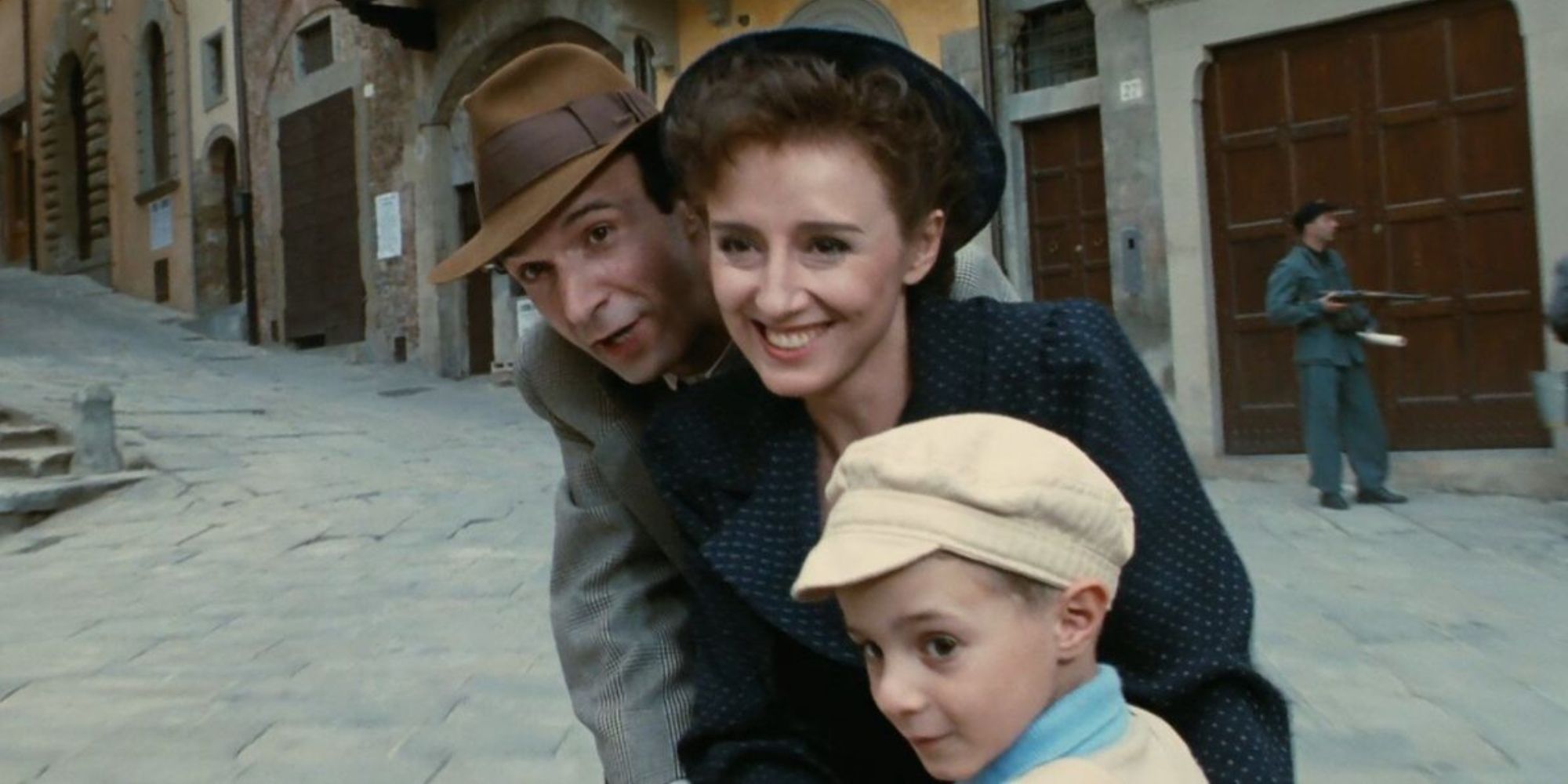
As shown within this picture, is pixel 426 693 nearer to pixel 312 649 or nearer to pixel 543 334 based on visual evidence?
pixel 312 649

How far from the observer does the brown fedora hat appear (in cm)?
192

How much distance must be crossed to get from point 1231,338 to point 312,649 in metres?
6.44

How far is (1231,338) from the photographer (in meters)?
9.88

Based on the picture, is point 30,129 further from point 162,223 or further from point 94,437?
point 94,437

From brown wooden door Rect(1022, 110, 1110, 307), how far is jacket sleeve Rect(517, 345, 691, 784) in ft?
29.1

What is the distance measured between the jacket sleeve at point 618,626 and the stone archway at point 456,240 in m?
14.3

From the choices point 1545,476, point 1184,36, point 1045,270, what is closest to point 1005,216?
point 1045,270

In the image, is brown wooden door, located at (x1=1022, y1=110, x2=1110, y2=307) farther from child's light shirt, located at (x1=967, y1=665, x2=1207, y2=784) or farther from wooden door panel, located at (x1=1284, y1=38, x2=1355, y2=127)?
child's light shirt, located at (x1=967, y1=665, x2=1207, y2=784)

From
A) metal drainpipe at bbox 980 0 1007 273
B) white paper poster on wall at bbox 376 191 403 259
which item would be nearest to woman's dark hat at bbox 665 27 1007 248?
metal drainpipe at bbox 980 0 1007 273

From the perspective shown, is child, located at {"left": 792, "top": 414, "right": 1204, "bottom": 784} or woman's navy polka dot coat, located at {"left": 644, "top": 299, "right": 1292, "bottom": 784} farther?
woman's navy polka dot coat, located at {"left": 644, "top": 299, "right": 1292, "bottom": 784}

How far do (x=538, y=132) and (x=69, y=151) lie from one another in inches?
1011

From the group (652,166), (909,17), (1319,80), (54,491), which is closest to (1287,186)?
(1319,80)

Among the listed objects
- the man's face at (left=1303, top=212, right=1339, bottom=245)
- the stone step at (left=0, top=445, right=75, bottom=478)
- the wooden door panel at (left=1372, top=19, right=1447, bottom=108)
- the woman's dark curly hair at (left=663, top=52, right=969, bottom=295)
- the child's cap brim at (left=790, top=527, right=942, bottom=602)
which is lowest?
the child's cap brim at (left=790, top=527, right=942, bottom=602)

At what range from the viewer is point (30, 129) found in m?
25.8
